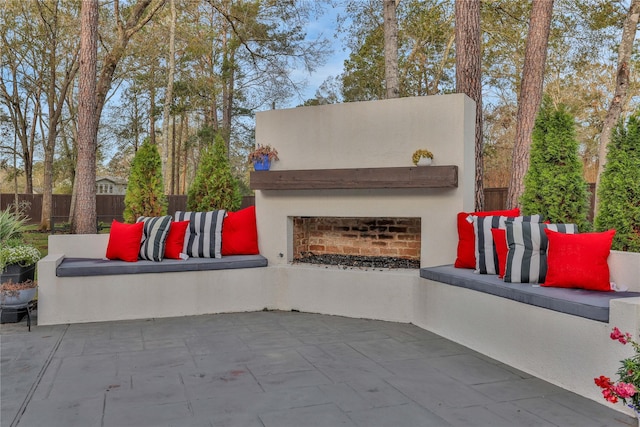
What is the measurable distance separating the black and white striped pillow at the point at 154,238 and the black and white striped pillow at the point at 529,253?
10.6ft

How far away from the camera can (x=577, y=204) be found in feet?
12.9

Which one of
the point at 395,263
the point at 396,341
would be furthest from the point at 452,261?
the point at 396,341

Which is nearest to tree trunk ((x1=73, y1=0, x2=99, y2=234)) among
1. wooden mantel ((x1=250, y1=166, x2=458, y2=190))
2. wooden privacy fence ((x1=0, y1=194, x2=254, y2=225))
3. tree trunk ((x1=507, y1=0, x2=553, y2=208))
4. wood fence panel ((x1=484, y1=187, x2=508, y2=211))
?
wooden mantel ((x1=250, y1=166, x2=458, y2=190))

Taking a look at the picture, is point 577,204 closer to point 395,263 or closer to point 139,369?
point 395,263

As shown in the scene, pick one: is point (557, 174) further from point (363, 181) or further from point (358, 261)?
point (358, 261)

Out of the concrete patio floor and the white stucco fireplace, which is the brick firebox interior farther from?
the concrete patio floor

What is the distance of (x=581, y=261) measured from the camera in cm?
304

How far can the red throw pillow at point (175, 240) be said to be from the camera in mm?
4762

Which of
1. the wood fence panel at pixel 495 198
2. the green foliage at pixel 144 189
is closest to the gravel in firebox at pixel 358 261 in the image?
the green foliage at pixel 144 189

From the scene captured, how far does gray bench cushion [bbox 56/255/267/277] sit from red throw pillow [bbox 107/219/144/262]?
70mm

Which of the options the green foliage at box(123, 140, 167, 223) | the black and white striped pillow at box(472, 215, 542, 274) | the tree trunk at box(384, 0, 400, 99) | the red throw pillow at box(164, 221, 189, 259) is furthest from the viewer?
the tree trunk at box(384, 0, 400, 99)

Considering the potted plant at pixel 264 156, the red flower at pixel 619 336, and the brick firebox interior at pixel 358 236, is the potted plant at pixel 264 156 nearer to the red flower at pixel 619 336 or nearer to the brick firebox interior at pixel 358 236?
the brick firebox interior at pixel 358 236

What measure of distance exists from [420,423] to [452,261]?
2230mm

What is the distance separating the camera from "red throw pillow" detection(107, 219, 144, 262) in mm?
4539
